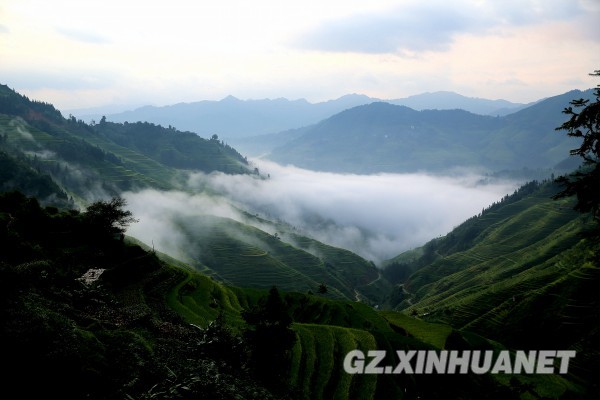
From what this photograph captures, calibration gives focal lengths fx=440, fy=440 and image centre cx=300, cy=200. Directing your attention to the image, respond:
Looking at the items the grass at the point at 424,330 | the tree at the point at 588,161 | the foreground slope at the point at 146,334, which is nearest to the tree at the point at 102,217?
the foreground slope at the point at 146,334

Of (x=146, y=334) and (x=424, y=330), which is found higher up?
(x=146, y=334)

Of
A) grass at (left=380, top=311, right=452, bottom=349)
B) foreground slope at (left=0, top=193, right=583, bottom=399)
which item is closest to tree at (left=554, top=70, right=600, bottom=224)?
foreground slope at (left=0, top=193, right=583, bottom=399)

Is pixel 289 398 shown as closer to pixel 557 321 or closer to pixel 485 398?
pixel 485 398

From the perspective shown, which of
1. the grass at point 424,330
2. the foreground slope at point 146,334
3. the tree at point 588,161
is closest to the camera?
the tree at point 588,161

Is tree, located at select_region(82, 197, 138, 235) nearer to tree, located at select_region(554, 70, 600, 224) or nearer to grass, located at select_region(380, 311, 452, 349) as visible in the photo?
grass, located at select_region(380, 311, 452, 349)

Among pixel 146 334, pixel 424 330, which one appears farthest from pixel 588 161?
pixel 424 330

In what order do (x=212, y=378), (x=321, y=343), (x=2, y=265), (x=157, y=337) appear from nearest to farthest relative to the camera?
(x=2, y=265)
(x=212, y=378)
(x=157, y=337)
(x=321, y=343)

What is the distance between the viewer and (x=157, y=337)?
46781mm

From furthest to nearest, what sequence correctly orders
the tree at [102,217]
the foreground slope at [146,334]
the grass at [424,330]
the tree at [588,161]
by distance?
the grass at [424,330] < the tree at [102,217] < the foreground slope at [146,334] < the tree at [588,161]

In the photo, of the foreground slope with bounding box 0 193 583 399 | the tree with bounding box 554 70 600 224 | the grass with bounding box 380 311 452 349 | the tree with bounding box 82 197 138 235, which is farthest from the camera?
the grass with bounding box 380 311 452 349

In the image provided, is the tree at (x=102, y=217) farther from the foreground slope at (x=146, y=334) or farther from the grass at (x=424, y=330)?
the grass at (x=424, y=330)

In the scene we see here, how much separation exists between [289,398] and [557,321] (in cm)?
13631

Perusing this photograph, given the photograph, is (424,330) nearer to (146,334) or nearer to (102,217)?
(102,217)

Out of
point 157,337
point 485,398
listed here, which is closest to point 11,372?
point 157,337
